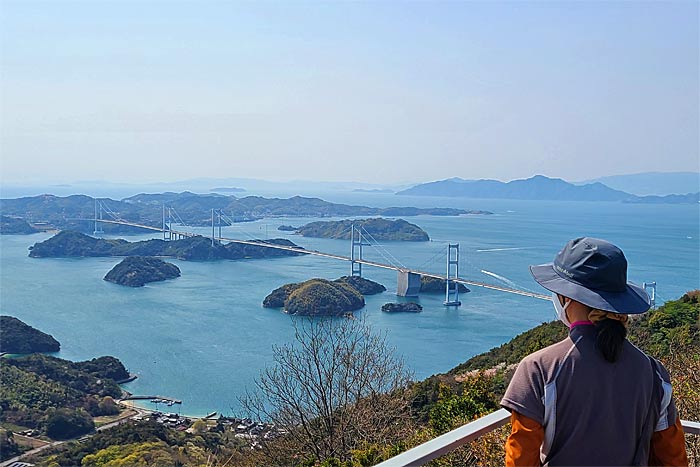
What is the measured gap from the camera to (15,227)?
101 ft

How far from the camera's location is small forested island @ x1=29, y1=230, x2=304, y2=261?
25.7m

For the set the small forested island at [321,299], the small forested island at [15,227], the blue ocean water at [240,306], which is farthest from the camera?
the small forested island at [15,227]

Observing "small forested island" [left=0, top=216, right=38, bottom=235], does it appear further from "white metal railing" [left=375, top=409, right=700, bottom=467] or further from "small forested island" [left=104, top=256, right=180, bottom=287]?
"white metal railing" [left=375, top=409, right=700, bottom=467]

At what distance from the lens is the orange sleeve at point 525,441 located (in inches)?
24.3

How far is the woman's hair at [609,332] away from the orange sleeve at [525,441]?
0.31ft

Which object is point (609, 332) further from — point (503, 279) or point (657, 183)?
point (657, 183)

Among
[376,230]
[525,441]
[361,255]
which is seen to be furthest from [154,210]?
[525,441]

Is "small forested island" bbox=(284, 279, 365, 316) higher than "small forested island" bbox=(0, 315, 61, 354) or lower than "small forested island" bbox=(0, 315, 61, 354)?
higher

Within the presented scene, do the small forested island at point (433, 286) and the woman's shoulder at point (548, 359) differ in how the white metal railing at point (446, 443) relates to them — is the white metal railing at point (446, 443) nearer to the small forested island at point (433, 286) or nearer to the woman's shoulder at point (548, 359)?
the woman's shoulder at point (548, 359)

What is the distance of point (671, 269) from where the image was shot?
21.0 meters

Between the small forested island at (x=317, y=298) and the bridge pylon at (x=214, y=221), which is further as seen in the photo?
the bridge pylon at (x=214, y=221)

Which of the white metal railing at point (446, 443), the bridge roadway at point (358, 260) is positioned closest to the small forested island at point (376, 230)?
the bridge roadway at point (358, 260)

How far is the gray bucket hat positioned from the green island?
286mm

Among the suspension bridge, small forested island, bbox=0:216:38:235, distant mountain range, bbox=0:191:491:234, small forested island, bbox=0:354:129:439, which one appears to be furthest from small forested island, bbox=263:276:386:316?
small forested island, bbox=0:216:38:235
